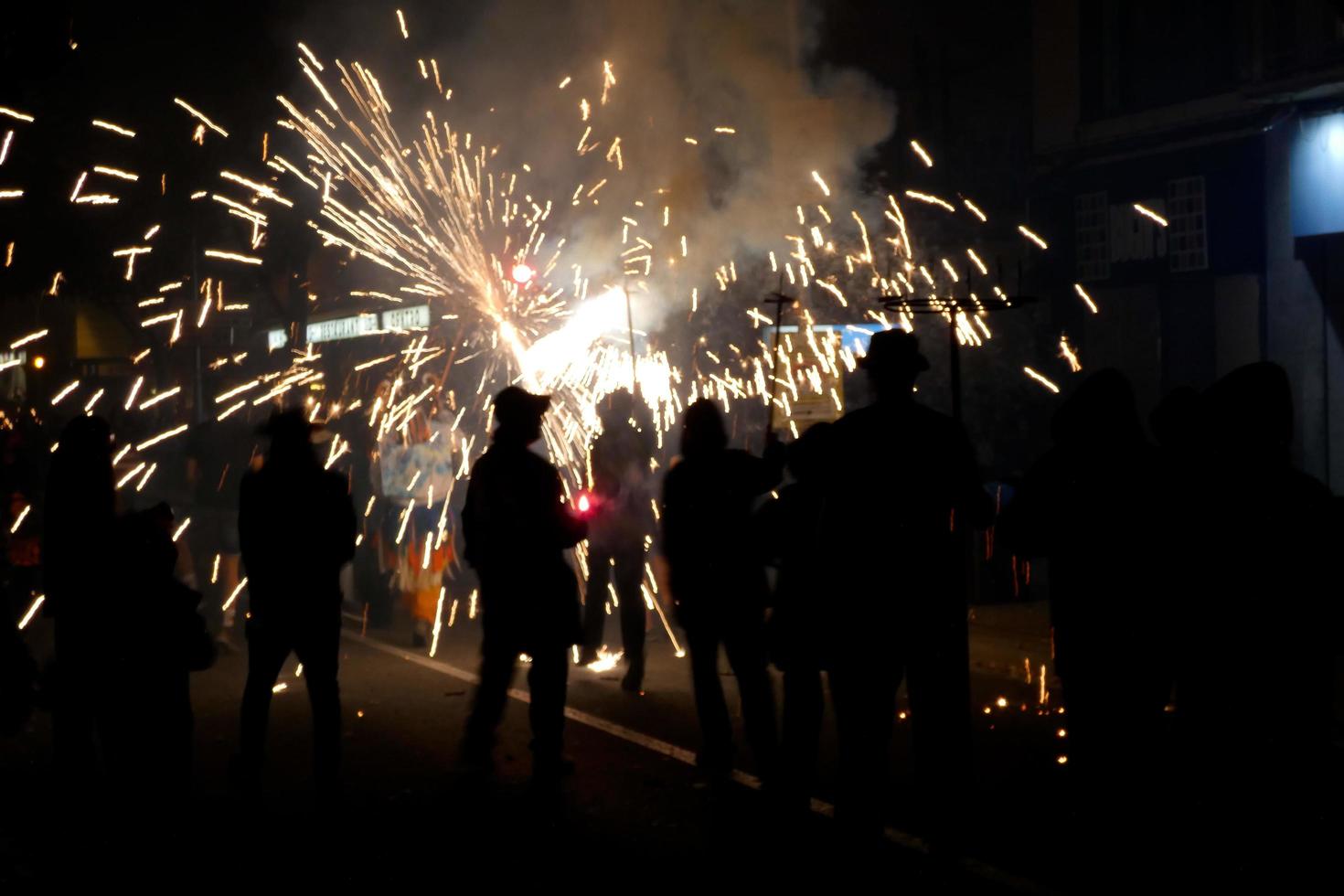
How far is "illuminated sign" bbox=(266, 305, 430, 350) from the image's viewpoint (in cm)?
2095

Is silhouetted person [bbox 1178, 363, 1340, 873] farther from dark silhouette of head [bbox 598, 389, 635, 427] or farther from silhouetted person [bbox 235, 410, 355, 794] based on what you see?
dark silhouette of head [bbox 598, 389, 635, 427]

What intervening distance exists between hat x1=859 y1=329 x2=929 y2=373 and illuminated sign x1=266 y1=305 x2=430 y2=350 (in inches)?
600

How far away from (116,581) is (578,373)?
8.52 m

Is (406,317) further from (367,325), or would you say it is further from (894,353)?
(894,353)

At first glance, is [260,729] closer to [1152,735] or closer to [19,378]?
[1152,735]

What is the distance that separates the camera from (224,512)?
529 inches

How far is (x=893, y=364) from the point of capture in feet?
18.3

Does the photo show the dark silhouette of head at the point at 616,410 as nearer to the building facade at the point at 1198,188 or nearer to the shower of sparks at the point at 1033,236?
the building facade at the point at 1198,188

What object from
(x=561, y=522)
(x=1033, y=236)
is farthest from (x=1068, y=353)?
(x=561, y=522)

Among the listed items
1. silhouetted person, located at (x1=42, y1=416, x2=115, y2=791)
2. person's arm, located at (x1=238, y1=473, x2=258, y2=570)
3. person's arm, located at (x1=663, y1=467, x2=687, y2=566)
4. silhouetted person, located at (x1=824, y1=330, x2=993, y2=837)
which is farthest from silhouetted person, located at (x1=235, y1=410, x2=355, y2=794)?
silhouetted person, located at (x1=824, y1=330, x2=993, y2=837)

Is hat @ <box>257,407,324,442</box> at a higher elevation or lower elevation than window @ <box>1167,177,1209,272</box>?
lower

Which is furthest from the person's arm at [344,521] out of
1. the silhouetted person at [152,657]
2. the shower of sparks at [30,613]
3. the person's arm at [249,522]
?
the shower of sparks at [30,613]

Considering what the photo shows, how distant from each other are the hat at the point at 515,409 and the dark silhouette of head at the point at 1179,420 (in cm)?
293

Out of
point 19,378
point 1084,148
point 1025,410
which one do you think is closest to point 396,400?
point 1025,410
